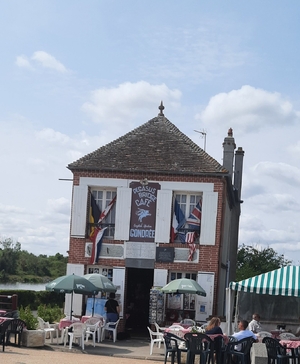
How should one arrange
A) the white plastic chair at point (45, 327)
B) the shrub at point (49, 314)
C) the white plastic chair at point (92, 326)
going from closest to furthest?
1. the white plastic chair at point (45, 327)
2. the white plastic chair at point (92, 326)
3. the shrub at point (49, 314)

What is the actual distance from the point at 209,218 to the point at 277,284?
612cm

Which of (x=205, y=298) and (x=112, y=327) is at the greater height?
(x=205, y=298)

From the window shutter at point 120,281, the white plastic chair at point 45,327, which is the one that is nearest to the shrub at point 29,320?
the white plastic chair at point 45,327

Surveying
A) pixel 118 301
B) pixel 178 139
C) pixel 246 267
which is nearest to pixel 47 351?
pixel 118 301

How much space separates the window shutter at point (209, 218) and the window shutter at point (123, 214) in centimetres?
246

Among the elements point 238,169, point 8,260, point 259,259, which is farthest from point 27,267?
point 238,169

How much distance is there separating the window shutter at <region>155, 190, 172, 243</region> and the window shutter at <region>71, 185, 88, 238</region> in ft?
8.11

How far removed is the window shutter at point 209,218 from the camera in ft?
74.8

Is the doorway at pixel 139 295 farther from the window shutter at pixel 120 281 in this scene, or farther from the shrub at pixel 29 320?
the shrub at pixel 29 320

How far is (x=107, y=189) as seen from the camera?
940 inches

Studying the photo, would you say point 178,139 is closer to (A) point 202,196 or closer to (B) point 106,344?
(A) point 202,196

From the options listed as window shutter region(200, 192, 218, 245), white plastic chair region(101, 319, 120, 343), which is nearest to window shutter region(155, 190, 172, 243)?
window shutter region(200, 192, 218, 245)

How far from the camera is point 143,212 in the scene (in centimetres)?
2330

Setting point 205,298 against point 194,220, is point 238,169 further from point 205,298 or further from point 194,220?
point 205,298
